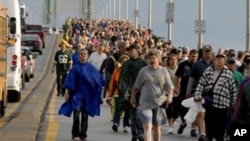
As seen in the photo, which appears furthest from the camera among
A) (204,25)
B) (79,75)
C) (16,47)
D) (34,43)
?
(34,43)

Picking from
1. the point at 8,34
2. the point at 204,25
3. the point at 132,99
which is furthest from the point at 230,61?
the point at 204,25

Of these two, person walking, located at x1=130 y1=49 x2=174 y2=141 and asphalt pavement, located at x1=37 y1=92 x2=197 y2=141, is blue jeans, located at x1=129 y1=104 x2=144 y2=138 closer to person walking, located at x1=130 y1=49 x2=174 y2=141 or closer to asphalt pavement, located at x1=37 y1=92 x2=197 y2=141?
person walking, located at x1=130 y1=49 x2=174 y2=141

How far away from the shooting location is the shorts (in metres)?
17.8

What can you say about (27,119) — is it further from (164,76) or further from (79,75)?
(164,76)

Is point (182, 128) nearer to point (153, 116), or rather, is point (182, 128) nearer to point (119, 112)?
point (119, 112)

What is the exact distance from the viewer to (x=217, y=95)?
690 inches

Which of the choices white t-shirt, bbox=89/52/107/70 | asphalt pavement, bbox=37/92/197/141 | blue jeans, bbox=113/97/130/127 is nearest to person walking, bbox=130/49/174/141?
asphalt pavement, bbox=37/92/197/141

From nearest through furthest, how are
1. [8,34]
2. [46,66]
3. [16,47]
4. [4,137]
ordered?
[4,137] → [8,34] → [16,47] → [46,66]

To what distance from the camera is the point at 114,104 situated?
23.5 meters

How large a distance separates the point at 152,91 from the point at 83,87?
123 inches

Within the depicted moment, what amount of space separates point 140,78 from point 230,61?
111 inches

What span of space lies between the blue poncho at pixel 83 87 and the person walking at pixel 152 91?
279cm

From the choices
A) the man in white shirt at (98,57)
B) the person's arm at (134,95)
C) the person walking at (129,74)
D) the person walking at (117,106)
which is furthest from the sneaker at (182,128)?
the man in white shirt at (98,57)

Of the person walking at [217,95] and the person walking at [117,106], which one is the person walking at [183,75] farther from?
the person walking at [217,95]
